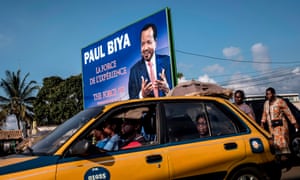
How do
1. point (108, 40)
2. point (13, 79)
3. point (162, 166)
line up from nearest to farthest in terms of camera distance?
1. point (162, 166)
2. point (108, 40)
3. point (13, 79)

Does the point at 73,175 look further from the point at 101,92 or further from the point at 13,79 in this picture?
the point at 13,79

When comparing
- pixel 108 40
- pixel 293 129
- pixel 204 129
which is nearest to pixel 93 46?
pixel 108 40

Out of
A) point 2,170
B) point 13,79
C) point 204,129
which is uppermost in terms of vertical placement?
point 13,79

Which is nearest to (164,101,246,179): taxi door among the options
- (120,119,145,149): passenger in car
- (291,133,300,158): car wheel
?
(120,119,145,149): passenger in car

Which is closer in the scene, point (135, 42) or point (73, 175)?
point (73, 175)

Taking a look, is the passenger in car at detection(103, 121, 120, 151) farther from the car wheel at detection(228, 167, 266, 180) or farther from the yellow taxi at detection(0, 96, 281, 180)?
the car wheel at detection(228, 167, 266, 180)

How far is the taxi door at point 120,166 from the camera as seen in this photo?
3.51m

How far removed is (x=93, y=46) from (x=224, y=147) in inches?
663

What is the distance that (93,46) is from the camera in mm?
20359

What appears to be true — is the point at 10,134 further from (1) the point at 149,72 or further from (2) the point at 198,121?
(2) the point at 198,121

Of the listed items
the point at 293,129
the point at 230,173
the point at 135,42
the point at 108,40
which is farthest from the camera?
the point at 108,40

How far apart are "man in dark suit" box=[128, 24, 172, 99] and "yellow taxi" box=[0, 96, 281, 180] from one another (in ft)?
33.0

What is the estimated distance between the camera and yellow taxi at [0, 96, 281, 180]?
3533 mm

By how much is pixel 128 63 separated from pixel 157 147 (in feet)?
44.2
